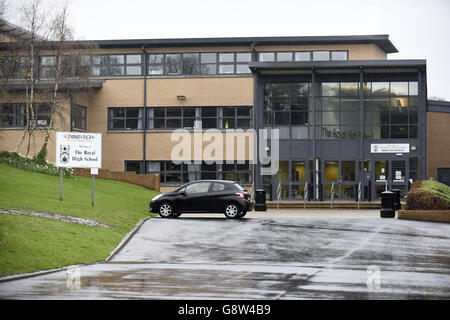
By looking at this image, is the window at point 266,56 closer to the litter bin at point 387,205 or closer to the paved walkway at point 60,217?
the litter bin at point 387,205

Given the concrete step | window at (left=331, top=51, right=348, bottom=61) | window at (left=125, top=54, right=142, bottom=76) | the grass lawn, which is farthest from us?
window at (left=125, top=54, right=142, bottom=76)

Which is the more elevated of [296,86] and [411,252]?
[296,86]

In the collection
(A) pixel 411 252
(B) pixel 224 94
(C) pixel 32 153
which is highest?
(B) pixel 224 94

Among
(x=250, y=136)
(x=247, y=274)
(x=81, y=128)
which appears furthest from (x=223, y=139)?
(x=247, y=274)

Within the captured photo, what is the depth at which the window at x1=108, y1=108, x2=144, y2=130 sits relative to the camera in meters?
46.0

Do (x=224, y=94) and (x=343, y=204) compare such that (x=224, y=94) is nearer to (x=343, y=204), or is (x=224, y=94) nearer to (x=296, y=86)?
(x=296, y=86)

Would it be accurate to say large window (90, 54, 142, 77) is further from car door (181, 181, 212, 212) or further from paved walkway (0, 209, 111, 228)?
paved walkway (0, 209, 111, 228)

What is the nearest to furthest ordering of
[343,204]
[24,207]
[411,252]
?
1. [411,252]
2. [24,207]
3. [343,204]

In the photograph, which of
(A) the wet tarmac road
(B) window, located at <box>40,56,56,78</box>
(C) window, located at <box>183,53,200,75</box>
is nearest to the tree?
(B) window, located at <box>40,56,56,78</box>

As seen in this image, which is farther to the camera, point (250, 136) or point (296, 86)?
point (250, 136)

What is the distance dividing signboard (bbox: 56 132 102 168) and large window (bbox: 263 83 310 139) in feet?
53.3

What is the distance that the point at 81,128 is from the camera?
4550 cm

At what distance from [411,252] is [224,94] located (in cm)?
2792

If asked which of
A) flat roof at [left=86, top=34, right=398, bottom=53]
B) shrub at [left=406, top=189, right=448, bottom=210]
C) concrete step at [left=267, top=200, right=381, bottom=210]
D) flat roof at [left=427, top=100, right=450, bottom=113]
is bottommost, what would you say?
concrete step at [left=267, top=200, right=381, bottom=210]
